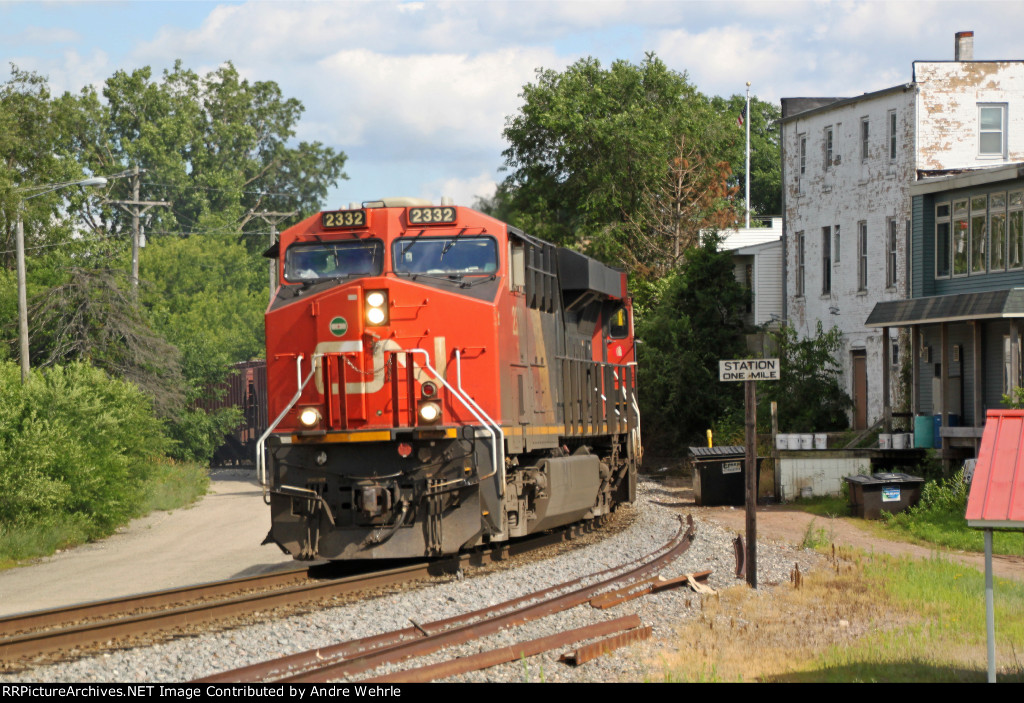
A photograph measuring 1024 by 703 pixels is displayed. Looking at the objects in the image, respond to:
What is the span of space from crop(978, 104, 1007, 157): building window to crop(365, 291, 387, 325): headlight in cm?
2263

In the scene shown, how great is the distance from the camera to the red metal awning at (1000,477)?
25.7 feet

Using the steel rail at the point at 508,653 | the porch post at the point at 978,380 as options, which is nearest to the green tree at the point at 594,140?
the porch post at the point at 978,380

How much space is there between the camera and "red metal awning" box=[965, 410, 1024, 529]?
7.83 metres

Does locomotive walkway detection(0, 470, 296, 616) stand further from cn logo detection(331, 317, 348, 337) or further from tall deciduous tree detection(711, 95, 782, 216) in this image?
tall deciduous tree detection(711, 95, 782, 216)

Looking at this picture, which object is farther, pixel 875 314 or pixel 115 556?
pixel 875 314

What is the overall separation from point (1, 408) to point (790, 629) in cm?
1551

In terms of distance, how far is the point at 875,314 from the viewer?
2875cm

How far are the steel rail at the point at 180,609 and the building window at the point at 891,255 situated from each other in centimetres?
1955

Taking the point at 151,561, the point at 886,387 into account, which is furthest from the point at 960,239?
the point at 151,561

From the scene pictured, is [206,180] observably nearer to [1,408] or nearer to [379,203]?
[1,408]

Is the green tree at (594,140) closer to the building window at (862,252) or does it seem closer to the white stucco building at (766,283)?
the white stucco building at (766,283)

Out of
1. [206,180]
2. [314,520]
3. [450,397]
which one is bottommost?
[314,520]

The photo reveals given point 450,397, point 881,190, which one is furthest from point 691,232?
point 450,397

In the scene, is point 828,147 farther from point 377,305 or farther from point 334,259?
point 377,305
